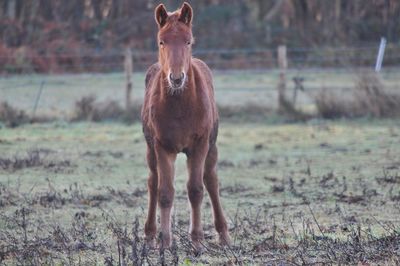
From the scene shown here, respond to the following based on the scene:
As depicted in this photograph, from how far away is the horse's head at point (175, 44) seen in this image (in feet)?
23.5

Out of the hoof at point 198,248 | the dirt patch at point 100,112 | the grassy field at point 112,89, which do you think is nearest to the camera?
the hoof at point 198,248

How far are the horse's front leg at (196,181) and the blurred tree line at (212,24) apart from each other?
25.8 metres

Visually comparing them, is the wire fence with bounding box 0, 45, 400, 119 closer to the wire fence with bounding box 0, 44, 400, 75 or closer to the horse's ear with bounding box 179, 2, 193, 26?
the wire fence with bounding box 0, 44, 400, 75

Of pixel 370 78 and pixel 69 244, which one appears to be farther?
pixel 370 78

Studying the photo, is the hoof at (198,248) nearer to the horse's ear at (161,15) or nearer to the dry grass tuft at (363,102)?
the horse's ear at (161,15)

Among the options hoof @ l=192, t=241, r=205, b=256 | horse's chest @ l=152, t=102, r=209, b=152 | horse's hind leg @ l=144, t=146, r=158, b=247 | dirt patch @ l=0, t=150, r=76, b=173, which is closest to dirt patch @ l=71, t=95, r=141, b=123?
dirt patch @ l=0, t=150, r=76, b=173

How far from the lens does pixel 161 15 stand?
306 inches

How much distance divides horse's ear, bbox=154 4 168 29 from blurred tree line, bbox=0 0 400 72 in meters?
25.4

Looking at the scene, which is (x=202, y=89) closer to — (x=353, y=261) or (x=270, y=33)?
(x=353, y=261)

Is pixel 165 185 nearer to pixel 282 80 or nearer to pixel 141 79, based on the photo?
pixel 282 80

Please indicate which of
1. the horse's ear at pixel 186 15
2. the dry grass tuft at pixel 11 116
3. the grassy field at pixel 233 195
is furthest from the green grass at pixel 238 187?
the horse's ear at pixel 186 15

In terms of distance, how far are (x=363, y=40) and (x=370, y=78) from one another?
17024 mm

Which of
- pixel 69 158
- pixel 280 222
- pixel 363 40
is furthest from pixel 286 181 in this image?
pixel 363 40

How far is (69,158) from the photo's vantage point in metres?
14.5
